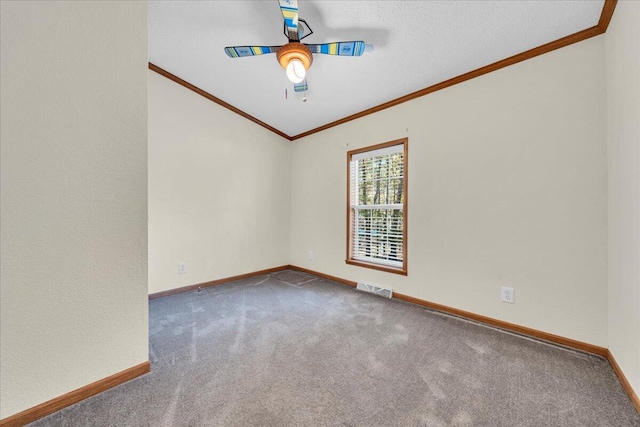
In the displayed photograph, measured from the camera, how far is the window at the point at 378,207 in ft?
9.63

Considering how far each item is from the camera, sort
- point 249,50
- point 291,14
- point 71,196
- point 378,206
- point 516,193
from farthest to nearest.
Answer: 1. point 378,206
2. point 516,193
3. point 249,50
4. point 291,14
5. point 71,196

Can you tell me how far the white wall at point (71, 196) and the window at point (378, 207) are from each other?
2.44 meters

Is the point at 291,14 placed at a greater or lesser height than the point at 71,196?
greater

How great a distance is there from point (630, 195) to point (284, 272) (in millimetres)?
3769

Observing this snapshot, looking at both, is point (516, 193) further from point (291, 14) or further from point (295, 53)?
point (291, 14)

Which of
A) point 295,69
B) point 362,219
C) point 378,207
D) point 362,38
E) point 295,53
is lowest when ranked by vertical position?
point 362,219

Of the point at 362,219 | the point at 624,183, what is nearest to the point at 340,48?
the point at 624,183

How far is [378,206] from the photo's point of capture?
10.4 ft

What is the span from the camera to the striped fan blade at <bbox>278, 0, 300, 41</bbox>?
149cm

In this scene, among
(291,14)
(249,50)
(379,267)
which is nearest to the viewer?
(291,14)

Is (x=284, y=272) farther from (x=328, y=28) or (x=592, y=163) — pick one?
(x=592, y=163)

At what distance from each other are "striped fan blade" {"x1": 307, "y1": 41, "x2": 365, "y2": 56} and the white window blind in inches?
54.0

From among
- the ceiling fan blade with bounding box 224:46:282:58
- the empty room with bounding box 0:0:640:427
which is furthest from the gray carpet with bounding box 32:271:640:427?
the ceiling fan blade with bounding box 224:46:282:58

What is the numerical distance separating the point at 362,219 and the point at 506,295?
1.76 metres
